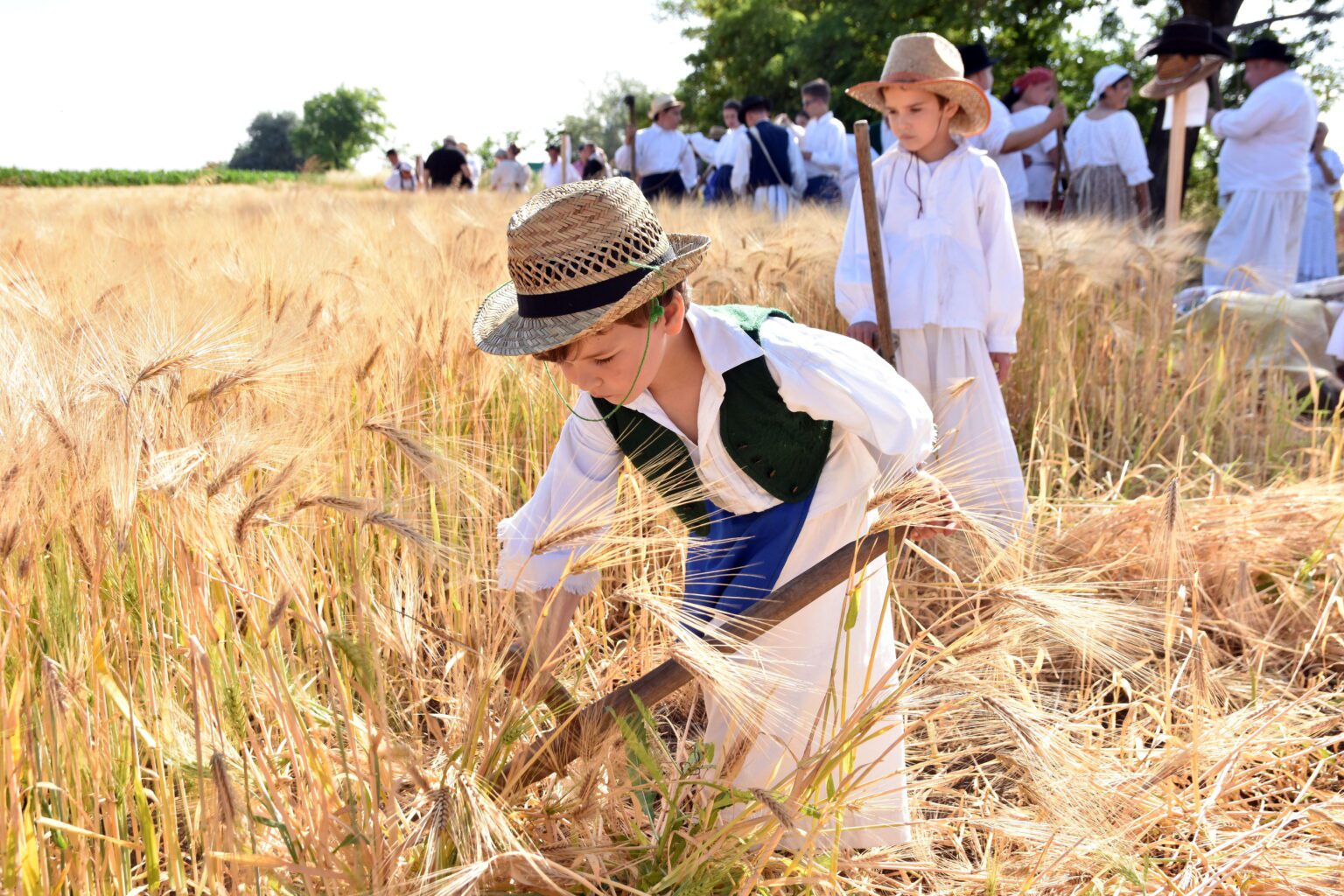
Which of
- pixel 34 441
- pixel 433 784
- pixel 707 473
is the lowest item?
pixel 433 784

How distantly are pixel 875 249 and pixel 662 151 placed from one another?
7.43 m

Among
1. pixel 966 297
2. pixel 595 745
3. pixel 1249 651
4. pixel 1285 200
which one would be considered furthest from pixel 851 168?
pixel 595 745

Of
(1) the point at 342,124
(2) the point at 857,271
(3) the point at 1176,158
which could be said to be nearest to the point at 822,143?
(3) the point at 1176,158

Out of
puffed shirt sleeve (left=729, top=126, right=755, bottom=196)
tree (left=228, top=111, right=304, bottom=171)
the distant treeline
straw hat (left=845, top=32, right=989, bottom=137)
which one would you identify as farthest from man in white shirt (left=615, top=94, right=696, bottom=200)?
tree (left=228, top=111, right=304, bottom=171)

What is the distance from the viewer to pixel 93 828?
4.12ft

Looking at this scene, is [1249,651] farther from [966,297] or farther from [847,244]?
[847,244]

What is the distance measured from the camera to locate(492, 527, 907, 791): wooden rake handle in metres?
1.29

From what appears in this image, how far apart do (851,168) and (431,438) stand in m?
7.03

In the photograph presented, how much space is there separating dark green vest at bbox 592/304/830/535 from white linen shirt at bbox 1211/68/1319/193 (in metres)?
5.20

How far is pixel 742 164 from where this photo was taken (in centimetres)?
852

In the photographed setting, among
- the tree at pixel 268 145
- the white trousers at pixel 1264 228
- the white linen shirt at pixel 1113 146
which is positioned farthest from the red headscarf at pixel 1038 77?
the tree at pixel 268 145

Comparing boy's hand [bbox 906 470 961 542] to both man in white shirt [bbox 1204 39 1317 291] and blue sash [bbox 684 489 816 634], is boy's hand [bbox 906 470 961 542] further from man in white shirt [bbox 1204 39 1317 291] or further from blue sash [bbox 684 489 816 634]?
man in white shirt [bbox 1204 39 1317 291]

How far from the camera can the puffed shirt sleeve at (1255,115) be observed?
18.4 ft

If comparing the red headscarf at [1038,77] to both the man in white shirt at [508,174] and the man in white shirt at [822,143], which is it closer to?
the man in white shirt at [822,143]
